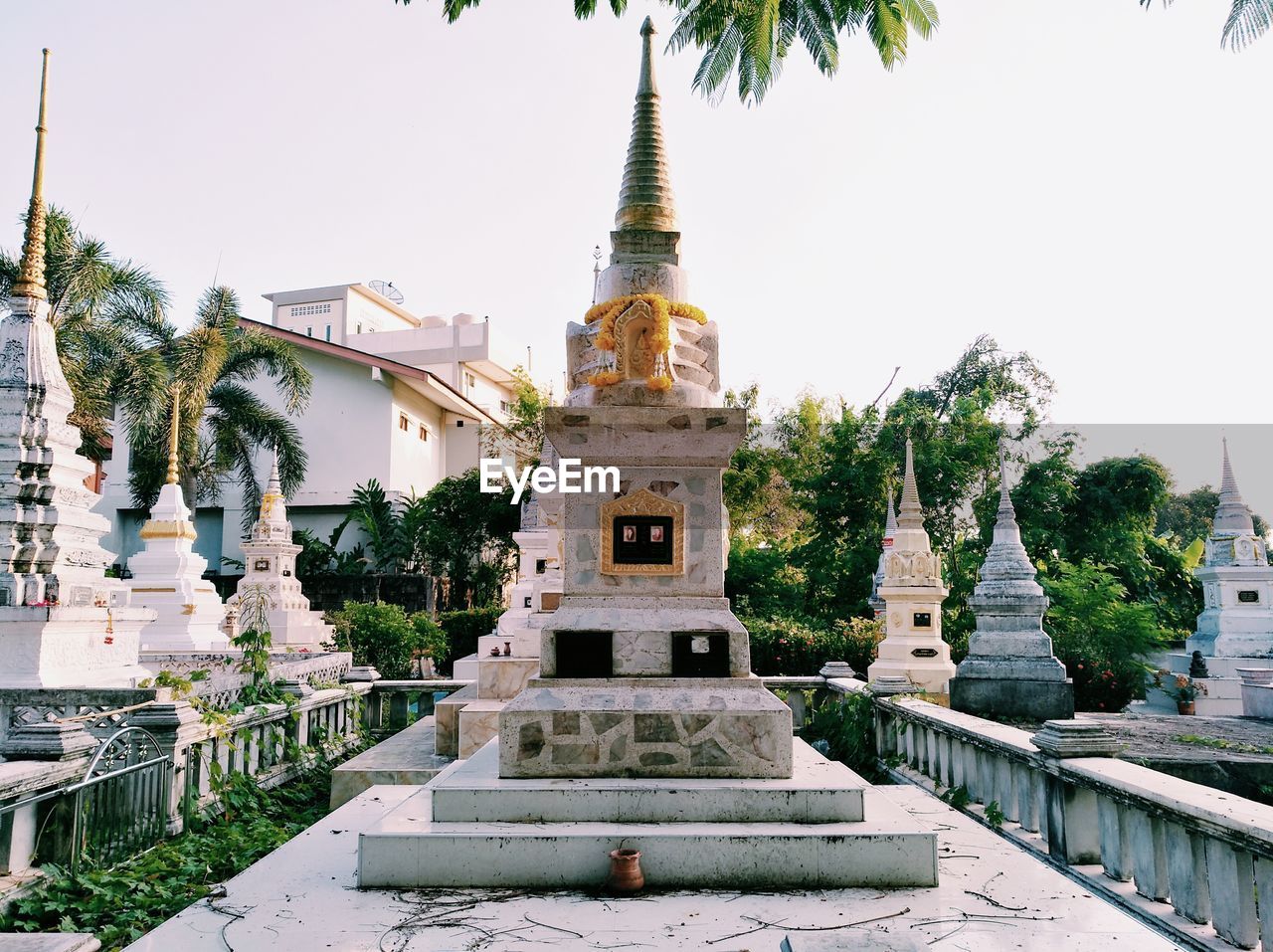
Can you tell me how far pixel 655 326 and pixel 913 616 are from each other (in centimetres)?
1234

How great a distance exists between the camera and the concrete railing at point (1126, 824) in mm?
4500

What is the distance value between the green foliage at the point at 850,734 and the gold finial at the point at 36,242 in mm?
10547

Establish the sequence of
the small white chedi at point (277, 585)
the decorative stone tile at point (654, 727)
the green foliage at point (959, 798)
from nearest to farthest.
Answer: the decorative stone tile at point (654, 727)
the green foliage at point (959, 798)
the small white chedi at point (277, 585)

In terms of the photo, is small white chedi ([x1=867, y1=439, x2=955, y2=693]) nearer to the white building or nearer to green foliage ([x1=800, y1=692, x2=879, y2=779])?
green foliage ([x1=800, y1=692, x2=879, y2=779])

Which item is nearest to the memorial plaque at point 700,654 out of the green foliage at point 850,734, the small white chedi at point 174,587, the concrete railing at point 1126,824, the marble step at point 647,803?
the marble step at point 647,803

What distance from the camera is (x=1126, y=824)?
18.0 feet

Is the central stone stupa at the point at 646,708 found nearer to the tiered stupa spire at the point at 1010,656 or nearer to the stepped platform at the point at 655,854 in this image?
the stepped platform at the point at 655,854

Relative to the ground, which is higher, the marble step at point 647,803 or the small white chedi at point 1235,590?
the small white chedi at point 1235,590

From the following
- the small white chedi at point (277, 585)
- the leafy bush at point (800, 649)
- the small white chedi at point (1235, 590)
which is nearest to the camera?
the leafy bush at point (800, 649)

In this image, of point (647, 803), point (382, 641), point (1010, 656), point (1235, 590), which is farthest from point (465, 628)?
point (647, 803)

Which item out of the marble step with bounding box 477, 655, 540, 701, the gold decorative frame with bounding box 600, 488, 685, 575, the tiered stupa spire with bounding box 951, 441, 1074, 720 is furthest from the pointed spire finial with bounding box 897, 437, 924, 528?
the gold decorative frame with bounding box 600, 488, 685, 575

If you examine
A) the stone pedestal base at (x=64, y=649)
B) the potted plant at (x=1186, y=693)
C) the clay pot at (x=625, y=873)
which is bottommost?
the potted plant at (x=1186, y=693)

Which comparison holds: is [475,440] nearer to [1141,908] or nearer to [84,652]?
[84,652]

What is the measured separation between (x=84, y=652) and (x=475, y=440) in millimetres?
29008
